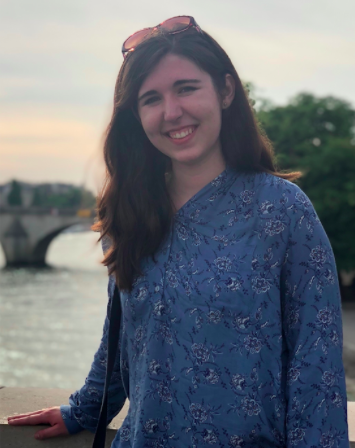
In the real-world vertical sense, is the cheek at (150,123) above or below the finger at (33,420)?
above

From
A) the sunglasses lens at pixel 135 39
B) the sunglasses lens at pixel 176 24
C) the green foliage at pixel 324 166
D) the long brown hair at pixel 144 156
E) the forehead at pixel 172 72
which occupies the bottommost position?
the green foliage at pixel 324 166

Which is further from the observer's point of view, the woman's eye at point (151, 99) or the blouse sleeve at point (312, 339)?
the woman's eye at point (151, 99)

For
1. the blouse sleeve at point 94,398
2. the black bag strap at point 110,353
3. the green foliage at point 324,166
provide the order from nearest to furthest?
the black bag strap at point 110,353, the blouse sleeve at point 94,398, the green foliage at point 324,166

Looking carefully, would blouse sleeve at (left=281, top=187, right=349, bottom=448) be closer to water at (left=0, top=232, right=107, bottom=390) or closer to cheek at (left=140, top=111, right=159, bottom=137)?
cheek at (left=140, top=111, right=159, bottom=137)

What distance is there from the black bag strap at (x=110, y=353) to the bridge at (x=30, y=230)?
108 ft

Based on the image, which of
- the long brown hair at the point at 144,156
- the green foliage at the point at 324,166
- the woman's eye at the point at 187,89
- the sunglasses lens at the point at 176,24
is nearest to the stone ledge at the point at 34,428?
the long brown hair at the point at 144,156

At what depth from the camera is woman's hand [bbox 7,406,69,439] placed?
66.6 inches

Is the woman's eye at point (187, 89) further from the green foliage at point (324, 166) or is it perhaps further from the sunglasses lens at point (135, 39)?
the green foliage at point (324, 166)

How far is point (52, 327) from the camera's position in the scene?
1783 centimetres

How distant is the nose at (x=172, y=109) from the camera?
4.60 feet

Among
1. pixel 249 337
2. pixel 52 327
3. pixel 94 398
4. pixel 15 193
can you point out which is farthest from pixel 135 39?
pixel 15 193

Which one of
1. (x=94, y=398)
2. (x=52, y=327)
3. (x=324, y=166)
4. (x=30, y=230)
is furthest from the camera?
(x=30, y=230)

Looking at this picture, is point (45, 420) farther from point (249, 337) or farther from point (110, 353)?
point (249, 337)

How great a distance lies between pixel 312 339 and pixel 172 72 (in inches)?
23.7
